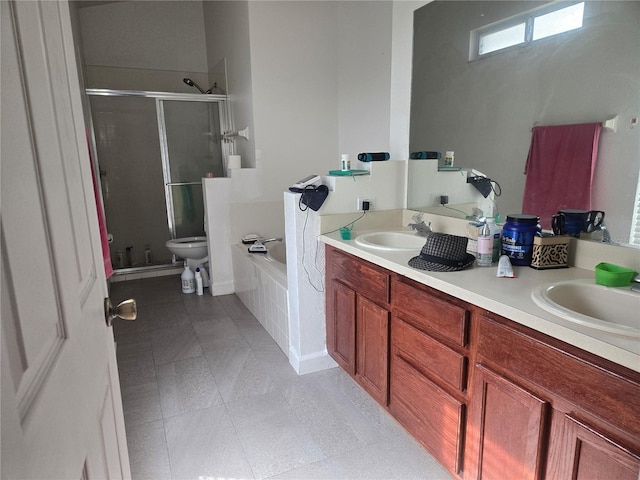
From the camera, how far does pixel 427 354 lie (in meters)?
1.55

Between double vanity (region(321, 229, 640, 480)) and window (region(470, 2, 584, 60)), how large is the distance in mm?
950

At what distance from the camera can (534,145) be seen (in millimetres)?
1686

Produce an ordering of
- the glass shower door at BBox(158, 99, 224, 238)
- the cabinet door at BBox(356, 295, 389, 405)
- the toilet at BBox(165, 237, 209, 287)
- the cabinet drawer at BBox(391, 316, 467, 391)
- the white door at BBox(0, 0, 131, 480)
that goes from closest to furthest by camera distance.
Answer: the white door at BBox(0, 0, 131, 480) < the cabinet drawer at BBox(391, 316, 467, 391) < the cabinet door at BBox(356, 295, 389, 405) < the toilet at BBox(165, 237, 209, 287) < the glass shower door at BBox(158, 99, 224, 238)

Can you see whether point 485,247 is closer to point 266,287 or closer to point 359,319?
point 359,319

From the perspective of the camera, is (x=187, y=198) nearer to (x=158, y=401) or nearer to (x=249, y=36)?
(x=249, y=36)

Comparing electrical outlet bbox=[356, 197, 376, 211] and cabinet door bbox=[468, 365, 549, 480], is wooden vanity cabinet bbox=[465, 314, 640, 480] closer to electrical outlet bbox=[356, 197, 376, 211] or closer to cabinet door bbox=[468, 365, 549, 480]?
cabinet door bbox=[468, 365, 549, 480]

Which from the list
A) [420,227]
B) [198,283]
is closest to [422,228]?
[420,227]

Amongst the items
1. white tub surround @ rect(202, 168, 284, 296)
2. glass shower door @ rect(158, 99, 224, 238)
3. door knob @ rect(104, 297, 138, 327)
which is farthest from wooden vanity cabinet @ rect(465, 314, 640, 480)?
glass shower door @ rect(158, 99, 224, 238)

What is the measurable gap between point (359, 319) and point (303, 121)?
236 cm

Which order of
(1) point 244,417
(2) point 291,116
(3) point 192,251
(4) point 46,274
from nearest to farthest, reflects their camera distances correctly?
(4) point 46,274
(1) point 244,417
(2) point 291,116
(3) point 192,251

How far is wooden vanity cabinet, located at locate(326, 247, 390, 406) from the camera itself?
6.01 ft

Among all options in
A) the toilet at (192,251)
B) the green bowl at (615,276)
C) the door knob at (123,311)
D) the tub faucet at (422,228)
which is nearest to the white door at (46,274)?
the door knob at (123,311)

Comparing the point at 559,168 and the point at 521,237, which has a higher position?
the point at 559,168

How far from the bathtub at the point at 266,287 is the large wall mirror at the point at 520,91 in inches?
50.3
